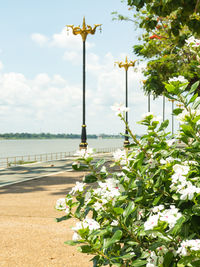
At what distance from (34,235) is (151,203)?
4.00m

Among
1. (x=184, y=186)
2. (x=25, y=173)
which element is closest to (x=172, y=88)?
(x=184, y=186)

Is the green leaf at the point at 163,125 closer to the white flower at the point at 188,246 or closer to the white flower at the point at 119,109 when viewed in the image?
the white flower at the point at 119,109

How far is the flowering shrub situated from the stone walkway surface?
2376 millimetres

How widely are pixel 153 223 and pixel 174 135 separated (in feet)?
3.74

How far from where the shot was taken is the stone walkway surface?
15.3ft

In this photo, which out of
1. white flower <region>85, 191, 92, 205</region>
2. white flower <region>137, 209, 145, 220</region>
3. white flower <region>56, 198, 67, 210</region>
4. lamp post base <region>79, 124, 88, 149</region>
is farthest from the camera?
lamp post base <region>79, 124, 88, 149</region>

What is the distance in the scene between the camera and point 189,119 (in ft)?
7.16

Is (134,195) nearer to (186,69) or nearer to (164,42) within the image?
(186,69)

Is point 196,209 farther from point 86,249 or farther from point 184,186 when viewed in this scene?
point 86,249

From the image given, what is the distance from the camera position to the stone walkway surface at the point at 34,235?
465 cm

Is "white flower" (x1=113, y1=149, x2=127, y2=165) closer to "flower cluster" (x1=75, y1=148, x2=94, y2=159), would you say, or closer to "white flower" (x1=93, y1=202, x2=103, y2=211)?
"flower cluster" (x1=75, y1=148, x2=94, y2=159)

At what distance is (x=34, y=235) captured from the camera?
19.3ft

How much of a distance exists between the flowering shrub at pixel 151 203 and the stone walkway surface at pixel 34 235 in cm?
238

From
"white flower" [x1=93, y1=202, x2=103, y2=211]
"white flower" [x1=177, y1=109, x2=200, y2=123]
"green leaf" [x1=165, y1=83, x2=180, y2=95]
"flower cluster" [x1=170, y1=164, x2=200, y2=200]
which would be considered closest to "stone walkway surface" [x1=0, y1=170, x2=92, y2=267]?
"white flower" [x1=93, y1=202, x2=103, y2=211]
